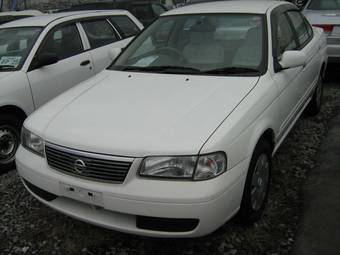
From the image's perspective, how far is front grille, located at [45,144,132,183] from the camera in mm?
2557

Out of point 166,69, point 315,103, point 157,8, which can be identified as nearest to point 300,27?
point 315,103

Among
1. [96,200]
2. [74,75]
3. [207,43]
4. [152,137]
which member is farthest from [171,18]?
[96,200]

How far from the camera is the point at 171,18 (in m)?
4.26

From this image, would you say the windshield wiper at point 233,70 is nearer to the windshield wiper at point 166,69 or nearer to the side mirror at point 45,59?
the windshield wiper at point 166,69

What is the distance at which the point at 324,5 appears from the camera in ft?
24.7

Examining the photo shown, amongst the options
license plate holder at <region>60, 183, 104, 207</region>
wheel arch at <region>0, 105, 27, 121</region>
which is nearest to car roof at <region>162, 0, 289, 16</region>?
wheel arch at <region>0, 105, 27, 121</region>

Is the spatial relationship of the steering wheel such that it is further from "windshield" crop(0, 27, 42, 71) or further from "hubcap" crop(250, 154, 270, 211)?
"windshield" crop(0, 27, 42, 71)

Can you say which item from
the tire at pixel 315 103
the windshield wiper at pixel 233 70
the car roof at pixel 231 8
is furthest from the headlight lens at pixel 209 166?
the tire at pixel 315 103

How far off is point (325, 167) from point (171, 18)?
6.99ft

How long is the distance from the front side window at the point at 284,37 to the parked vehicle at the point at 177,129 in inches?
0.7

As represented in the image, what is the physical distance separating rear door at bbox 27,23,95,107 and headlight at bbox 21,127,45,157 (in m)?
1.62

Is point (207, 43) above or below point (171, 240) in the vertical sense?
above

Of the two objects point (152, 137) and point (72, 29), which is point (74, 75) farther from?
point (152, 137)

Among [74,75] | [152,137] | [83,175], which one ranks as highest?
[152,137]
